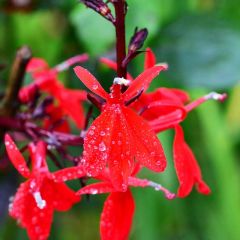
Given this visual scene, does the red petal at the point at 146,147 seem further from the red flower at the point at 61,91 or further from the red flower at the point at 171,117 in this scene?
the red flower at the point at 61,91

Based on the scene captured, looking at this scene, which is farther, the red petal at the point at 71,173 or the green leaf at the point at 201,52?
the green leaf at the point at 201,52

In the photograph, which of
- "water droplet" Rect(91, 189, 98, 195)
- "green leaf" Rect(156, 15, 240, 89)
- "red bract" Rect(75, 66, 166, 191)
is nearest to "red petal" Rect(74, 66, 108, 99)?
"red bract" Rect(75, 66, 166, 191)

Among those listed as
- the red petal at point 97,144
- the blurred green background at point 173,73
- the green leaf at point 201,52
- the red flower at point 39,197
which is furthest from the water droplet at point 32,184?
the green leaf at point 201,52

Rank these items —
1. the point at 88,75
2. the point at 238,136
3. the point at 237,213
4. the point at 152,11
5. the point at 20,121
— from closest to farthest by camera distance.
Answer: the point at 88,75 → the point at 20,121 → the point at 152,11 → the point at 237,213 → the point at 238,136

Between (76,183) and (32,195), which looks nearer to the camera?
(32,195)

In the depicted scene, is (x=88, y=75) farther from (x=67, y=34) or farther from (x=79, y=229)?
(x=79, y=229)

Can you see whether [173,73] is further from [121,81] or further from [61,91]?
[121,81]

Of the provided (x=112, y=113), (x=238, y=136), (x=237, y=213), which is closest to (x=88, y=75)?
(x=112, y=113)
